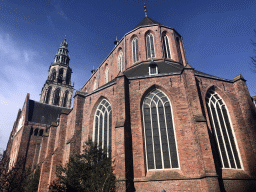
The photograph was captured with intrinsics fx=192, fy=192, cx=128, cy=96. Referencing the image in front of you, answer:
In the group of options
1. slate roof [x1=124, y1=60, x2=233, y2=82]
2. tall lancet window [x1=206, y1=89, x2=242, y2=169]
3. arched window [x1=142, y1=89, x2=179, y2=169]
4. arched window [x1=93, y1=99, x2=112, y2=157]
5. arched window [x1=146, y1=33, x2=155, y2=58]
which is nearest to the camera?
arched window [x1=142, y1=89, x2=179, y2=169]

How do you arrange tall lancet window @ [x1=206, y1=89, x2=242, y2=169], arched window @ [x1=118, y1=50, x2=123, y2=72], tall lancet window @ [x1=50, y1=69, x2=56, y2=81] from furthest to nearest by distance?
tall lancet window @ [x1=50, y1=69, x2=56, y2=81], arched window @ [x1=118, y1=50, x2=123, y2=72], tall lancet window @ [x1=206, y1=89, x2=242, y2=169]

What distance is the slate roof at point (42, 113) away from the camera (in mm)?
30625

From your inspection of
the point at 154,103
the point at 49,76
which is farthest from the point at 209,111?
the point at 49,76

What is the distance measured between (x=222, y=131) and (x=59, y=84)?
39526mm

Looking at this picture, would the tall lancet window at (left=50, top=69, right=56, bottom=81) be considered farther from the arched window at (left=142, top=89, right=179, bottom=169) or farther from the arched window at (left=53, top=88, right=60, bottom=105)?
the arched window at (left=142, top=89, right=179, bottom=169)

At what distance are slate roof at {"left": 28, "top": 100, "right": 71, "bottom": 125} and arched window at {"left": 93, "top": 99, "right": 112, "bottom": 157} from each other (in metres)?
18.9

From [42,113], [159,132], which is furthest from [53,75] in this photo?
[159,132]

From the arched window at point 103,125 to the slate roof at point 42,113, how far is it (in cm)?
1886

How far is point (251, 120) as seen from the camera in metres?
13.2

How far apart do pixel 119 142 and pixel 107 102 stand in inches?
→ 186

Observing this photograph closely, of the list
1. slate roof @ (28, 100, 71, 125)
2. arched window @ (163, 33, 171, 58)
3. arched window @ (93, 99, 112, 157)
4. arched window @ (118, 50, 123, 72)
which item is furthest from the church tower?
arched window @ (93, 99, 112, 157)

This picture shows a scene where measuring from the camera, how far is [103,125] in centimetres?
1488

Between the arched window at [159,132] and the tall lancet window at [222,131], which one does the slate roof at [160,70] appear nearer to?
the tall lancet window at [222,131]

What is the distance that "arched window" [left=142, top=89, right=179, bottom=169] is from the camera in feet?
39.1
